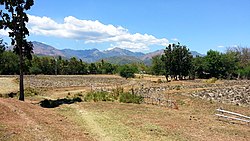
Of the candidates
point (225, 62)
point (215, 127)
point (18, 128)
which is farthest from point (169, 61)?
point (18, 128)

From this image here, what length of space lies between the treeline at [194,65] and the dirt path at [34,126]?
65.4 meters

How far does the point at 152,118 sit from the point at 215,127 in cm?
502

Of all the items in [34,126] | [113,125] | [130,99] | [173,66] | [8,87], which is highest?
[173,66]

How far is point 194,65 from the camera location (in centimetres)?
10719

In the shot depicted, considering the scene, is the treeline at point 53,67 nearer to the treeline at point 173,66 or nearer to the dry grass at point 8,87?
the treeline at point 173,66

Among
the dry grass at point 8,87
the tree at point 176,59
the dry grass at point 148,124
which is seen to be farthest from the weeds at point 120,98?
the tree at point 176,59

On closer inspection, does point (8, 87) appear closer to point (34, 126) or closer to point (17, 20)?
point (17, 20)

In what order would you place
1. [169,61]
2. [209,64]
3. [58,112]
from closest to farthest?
[58,112], [169,61], [209,64]

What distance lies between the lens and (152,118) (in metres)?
25.6

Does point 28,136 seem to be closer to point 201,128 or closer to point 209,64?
point 201,128

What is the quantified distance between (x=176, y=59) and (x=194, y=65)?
21944 mm

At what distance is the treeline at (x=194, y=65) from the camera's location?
287 ft

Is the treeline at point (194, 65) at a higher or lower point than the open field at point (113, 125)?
higher

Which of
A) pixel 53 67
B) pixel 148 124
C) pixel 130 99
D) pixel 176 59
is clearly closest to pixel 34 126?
pixel 148 124
